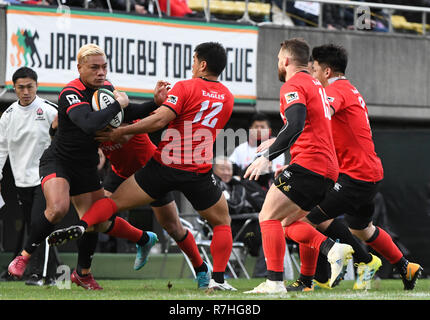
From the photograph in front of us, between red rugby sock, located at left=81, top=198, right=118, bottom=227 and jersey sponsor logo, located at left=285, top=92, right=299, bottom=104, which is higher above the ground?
jersey sponsor logo, located at left=285, top=92, right=299, bottom=104

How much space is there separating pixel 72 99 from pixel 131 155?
0.99 m

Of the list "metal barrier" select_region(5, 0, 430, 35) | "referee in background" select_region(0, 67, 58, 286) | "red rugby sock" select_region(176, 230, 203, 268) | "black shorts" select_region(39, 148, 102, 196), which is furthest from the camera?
"metal barrier" select_region(5, 0, 430, 35)

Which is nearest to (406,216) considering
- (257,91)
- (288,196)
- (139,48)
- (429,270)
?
(429,270)

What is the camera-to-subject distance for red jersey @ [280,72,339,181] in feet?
24.8

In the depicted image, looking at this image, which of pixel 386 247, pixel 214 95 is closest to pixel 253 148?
pixel 386 247

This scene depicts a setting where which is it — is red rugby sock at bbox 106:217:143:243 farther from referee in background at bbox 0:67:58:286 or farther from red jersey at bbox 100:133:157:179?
referee in background at bbox 0:67:58:286

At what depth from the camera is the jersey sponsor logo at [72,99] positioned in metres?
7.79

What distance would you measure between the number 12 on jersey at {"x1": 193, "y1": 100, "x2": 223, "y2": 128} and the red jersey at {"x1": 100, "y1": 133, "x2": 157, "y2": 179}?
32.8 inches

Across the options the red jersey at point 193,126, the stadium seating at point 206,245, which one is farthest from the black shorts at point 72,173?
the stadium seating at point 206,245

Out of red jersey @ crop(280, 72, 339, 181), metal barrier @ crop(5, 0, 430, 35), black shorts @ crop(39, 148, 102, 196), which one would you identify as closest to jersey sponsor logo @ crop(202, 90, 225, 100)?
red jersey @ crop(280, 72, 339, 181)

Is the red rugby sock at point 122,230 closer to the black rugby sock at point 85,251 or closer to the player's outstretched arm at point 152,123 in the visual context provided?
the black rugby sock at point 85,251

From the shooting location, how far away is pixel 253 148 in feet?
42.4

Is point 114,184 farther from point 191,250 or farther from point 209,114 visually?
point 209,114

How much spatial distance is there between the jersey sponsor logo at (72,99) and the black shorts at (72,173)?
1.98 feet
